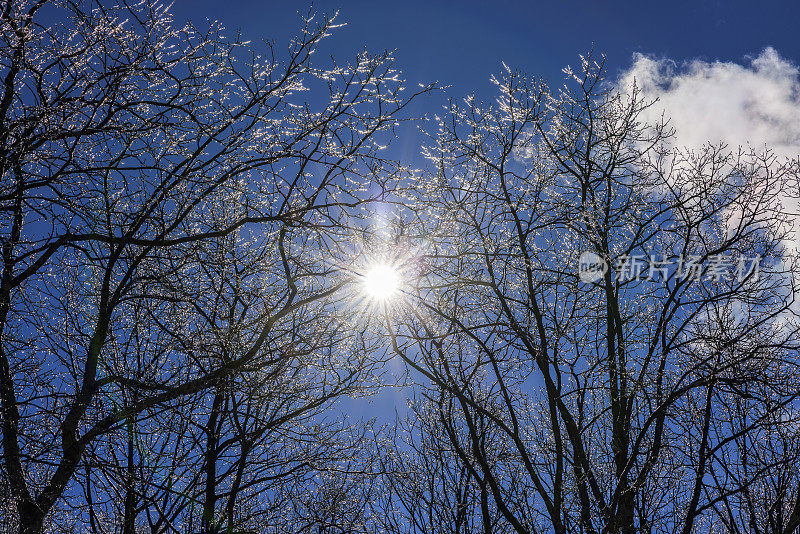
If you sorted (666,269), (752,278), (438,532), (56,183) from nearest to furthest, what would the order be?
(56,183), (752,278), (666,269), (438,532)

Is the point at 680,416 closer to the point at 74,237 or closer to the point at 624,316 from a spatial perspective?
the point at 624,316

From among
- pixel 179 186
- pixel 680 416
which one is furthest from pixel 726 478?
pixel 179 186

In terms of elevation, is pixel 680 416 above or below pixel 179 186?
below

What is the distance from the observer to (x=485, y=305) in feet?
18.8

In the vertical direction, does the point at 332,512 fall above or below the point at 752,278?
below

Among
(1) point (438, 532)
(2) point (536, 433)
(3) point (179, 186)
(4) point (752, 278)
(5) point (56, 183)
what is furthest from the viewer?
(1) point (438, 532)

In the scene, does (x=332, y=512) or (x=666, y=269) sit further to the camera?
(x=332, y=512)

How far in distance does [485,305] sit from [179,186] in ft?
10.9

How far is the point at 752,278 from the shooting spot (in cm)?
531

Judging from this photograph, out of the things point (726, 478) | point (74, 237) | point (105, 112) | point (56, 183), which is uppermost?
point (105, 112)

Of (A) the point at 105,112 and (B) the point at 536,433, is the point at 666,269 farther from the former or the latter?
(A) the point at 105,112

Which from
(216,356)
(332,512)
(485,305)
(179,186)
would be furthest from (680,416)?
(332,512)

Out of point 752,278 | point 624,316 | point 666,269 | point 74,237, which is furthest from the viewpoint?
point 624,316

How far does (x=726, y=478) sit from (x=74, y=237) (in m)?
5.51
